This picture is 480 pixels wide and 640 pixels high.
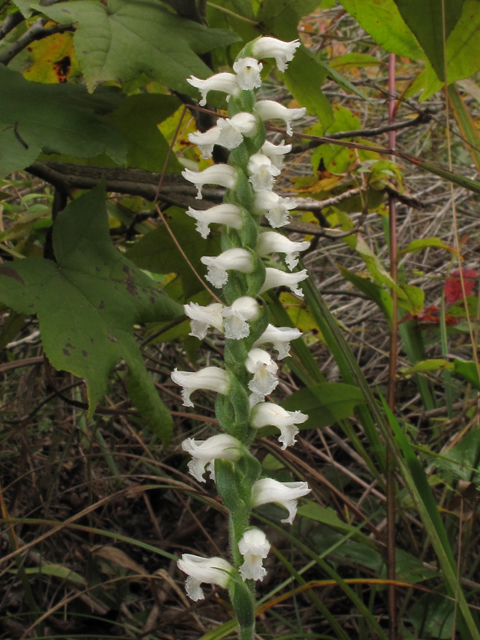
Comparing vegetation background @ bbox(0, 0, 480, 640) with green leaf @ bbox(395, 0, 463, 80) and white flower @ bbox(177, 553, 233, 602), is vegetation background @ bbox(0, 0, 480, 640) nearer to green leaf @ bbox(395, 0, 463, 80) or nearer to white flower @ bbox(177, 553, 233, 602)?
green leaf @ bbox(395, 0, 463, 80)

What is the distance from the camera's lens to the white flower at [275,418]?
1.94 feet

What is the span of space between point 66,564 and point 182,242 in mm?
951

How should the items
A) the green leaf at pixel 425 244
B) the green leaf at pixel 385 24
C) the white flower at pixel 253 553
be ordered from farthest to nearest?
the green leaf at pixel 425 244
the green leaf at pixel 385 24
the white flower at pixel 253 553

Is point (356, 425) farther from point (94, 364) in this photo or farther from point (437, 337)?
point (94, 364)

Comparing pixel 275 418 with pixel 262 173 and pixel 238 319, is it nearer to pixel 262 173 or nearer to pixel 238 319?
pixel 238 319

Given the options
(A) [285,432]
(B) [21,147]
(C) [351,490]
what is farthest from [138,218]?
(C) [351,490]

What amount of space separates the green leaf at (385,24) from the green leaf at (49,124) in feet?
1.76

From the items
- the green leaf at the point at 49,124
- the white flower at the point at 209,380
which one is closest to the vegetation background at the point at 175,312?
the green leaf at the point at 49,124

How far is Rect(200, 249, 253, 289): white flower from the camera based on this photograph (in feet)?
1.94

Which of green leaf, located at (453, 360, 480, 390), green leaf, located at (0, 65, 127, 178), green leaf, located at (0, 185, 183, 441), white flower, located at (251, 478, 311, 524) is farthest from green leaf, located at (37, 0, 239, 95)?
green leaf, located at (453, 360, 480, 390)

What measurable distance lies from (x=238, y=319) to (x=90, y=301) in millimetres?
446

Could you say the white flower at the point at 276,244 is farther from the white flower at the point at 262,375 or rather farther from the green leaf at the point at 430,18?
the green leaf at the point at 430,18

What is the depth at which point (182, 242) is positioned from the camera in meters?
1.23

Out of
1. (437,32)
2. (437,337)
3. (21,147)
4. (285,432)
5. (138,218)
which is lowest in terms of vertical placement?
(437,337)
